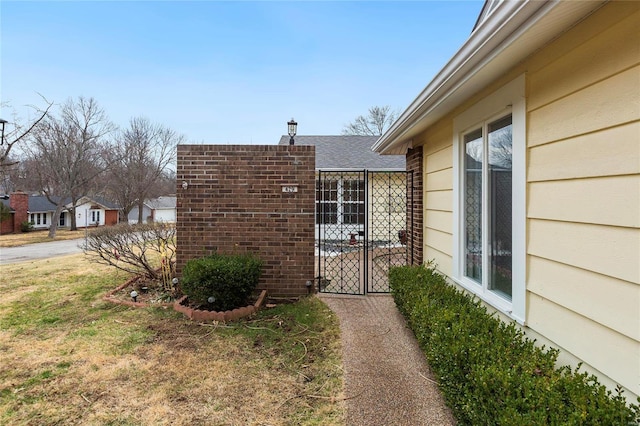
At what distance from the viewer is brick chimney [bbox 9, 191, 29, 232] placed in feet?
83.8

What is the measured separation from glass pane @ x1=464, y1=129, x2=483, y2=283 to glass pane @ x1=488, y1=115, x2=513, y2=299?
0.20m

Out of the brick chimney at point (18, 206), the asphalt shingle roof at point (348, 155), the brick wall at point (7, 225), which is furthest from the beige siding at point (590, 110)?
the brick chimney at point (18, 206)

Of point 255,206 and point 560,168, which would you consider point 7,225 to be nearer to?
point 255,206

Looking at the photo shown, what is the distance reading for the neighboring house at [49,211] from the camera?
2565 centimetres

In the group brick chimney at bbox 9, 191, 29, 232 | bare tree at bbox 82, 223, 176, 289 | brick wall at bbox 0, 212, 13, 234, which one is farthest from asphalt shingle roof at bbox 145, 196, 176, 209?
bare tree at bbox 82, 223, 176, 289

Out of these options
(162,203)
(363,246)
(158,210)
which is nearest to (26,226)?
(158,210)

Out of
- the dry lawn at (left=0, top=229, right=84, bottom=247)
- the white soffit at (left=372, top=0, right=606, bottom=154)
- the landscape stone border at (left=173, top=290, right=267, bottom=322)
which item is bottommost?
the dry lawn at (left=0, top=229, right=84, bottom=247)

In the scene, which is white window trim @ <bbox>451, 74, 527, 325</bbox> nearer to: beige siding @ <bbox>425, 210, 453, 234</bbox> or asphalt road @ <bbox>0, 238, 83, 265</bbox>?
beige siding @ <bbox>425, 210, 453, 234</bbox>

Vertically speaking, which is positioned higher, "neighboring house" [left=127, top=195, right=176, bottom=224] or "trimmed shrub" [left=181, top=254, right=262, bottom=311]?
"neighboring house" [left=127, top=195, right=176, bottom=224]

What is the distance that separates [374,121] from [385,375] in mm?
22555

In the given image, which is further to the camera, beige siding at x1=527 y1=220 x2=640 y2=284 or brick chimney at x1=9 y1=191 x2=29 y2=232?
brick chimney at x1=9 y1=191 x2=29 y2=232

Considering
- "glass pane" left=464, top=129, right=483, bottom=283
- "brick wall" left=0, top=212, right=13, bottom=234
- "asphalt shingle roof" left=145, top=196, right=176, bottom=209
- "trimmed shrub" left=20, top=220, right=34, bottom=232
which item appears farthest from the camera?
"asphalt shingle roof" left=145, top=196, right=176, bottom=209

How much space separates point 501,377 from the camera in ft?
5.19

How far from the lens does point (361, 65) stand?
1442cm
